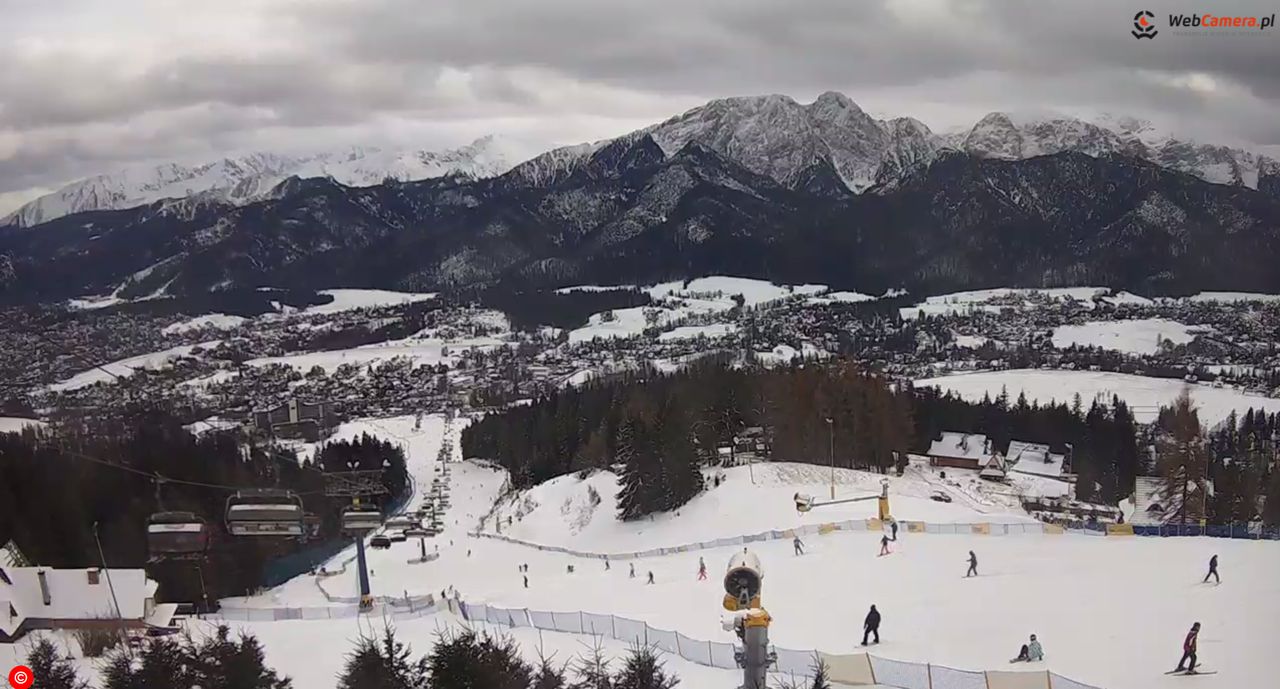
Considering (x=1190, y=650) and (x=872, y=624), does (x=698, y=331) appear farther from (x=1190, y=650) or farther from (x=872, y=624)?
(x=1190, y=650)

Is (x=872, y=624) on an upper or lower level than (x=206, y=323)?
lower

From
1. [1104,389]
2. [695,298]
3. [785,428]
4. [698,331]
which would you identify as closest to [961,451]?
[785,428]

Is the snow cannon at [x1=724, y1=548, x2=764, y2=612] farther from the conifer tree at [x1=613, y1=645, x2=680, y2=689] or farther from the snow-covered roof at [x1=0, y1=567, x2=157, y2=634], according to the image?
the snow-covered roof at [x1=0, y1=567, x2=157, y2=634]

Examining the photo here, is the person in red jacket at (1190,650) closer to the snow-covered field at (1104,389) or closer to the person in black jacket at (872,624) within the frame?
the person in black jacket at (872,624)

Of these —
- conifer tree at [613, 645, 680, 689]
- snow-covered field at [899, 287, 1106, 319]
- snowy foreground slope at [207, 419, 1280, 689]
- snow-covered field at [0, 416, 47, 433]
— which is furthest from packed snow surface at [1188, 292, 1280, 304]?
snow-covered field at [0, 416, 47, 433]

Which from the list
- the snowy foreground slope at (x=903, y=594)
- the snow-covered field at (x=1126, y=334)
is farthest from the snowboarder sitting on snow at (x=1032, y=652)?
the snow-covered field at (x=1126, y=334)

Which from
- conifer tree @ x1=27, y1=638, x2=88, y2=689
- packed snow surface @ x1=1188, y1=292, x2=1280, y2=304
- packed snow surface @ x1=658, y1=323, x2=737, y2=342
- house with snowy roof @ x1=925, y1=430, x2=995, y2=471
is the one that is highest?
packed snow surface @ x1=1188, y1=292, x2=1280, y2=304
